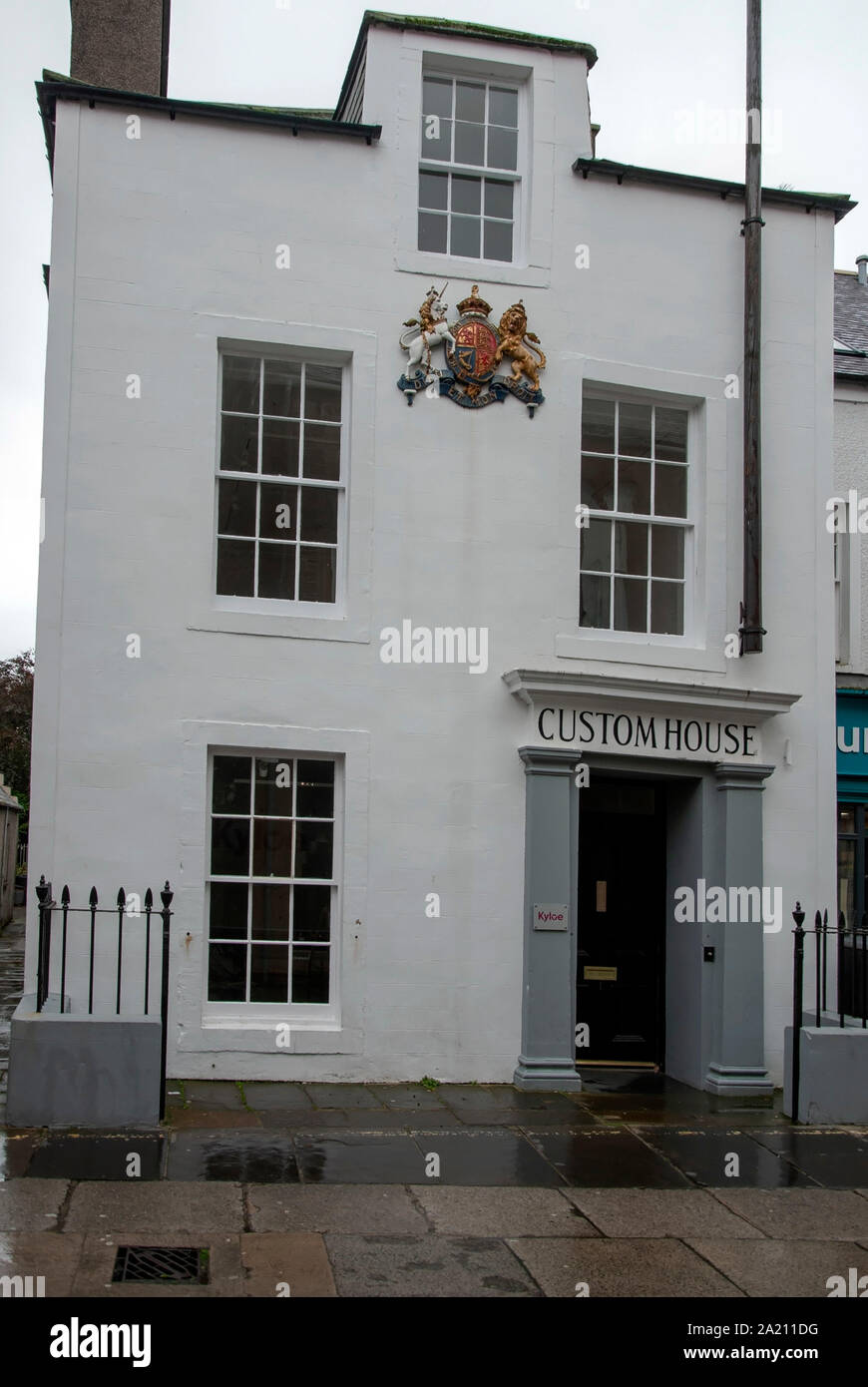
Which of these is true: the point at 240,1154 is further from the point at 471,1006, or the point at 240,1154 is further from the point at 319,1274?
the point at 471,1006

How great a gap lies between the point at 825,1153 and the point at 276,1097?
4.00m

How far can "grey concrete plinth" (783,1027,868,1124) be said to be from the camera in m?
10.7

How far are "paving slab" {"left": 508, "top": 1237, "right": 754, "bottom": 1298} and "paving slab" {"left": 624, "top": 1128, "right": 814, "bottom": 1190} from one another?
157 centimetres

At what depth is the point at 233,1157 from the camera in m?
8.67

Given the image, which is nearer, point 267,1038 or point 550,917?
point 267,1038

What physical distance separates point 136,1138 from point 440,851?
362 cm

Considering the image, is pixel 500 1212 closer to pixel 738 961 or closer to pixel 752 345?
pixel 738 961

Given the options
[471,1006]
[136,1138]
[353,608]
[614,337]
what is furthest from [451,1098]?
[614,337]

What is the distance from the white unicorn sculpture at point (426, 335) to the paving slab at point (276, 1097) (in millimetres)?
5920

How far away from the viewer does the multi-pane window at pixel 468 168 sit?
1232 centimetres

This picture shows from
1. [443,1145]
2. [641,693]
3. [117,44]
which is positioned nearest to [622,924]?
[641,693]

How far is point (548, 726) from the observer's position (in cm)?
1181

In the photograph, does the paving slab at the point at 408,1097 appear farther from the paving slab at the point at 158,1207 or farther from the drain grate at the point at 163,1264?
the drain grate at the point at 163,1264

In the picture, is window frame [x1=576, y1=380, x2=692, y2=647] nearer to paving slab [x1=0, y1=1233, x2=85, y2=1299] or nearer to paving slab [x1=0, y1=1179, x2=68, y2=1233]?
paving slab [x1=0, y1=1179, x2=68, y2=1233]
